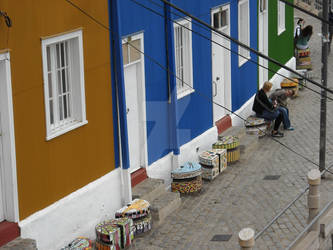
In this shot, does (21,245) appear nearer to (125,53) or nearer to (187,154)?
(125,53)

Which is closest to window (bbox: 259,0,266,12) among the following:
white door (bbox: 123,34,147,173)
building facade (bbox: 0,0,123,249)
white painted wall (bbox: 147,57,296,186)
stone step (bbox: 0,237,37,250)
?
white painted wall (bbox: 147,57,296,186)

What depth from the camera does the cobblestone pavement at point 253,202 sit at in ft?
37.8

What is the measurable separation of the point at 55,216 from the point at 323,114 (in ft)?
19.0

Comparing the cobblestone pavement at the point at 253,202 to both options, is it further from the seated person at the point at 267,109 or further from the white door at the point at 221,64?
the white door at the point at 221,64

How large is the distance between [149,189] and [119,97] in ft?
5.42

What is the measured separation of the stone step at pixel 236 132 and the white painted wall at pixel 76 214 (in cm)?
481

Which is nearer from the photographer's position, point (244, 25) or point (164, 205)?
point (164, 205)

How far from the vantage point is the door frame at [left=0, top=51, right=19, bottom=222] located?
948 cm

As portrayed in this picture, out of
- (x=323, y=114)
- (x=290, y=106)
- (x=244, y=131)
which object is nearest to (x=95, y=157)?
(x=323, y=114)

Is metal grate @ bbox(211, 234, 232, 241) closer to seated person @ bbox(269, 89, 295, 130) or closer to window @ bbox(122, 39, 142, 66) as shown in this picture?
window @ bbox(122, 39, 142, 66)

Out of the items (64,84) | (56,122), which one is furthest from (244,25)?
(56,122)

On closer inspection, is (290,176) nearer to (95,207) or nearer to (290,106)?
(95,207)

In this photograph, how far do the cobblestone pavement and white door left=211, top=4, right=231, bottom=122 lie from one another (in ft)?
4.10

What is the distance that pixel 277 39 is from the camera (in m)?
22.1
